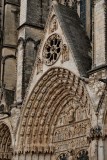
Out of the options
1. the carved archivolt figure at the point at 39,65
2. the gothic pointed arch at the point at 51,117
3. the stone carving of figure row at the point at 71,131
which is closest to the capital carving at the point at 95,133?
the stone carving of figure row at the point at 71,131

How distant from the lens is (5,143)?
18094mm

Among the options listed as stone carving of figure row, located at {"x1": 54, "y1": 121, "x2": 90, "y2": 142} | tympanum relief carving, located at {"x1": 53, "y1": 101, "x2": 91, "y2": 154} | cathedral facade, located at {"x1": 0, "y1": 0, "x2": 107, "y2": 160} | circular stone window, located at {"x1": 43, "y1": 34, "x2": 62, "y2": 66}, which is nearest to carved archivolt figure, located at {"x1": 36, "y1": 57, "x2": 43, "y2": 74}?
→ cathedral facade, located at {"x1": 0, "y1": 0, "x2": 107, "y2": 160}

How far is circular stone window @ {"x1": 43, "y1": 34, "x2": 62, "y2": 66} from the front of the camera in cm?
1552

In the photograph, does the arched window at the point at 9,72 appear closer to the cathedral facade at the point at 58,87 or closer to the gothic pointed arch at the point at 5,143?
the cathedral facade at the point at 58,87

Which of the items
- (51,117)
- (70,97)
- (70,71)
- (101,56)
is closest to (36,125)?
(51,117)

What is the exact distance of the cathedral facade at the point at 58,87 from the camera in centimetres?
1345

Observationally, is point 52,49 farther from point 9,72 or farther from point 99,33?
point 9,72

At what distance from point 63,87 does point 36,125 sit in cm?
181

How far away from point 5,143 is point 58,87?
3933 millimetres

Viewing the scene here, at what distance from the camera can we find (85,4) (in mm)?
17062

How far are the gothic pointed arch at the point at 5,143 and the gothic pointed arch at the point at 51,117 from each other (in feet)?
5.43

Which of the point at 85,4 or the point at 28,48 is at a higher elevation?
the point at 85,4

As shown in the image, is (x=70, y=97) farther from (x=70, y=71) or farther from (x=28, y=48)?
(x=28, y=48)

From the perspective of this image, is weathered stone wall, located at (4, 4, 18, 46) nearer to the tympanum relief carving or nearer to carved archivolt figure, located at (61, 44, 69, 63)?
carved archivolt figure, located at (61, 44, 69, 63)
